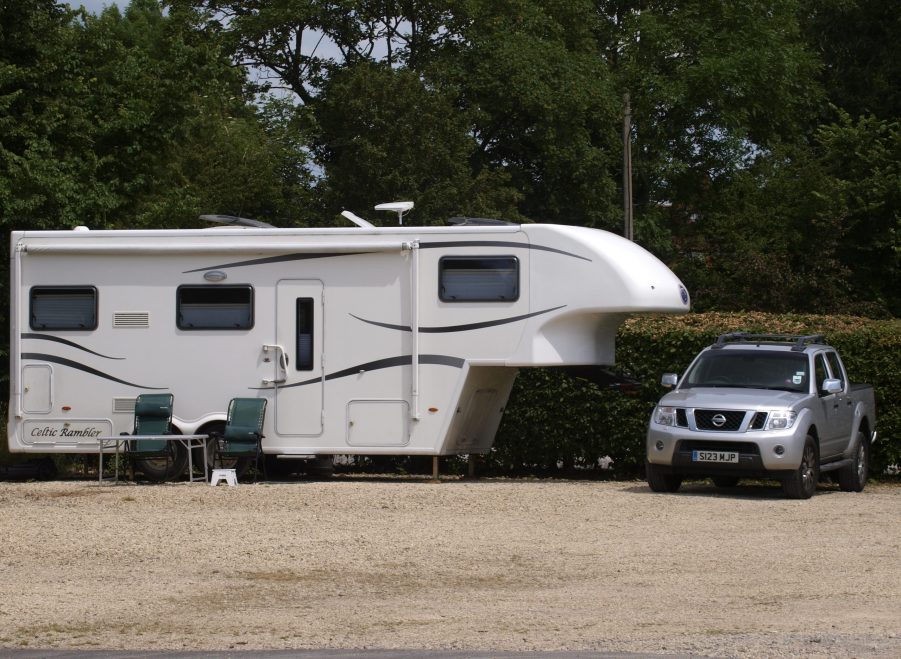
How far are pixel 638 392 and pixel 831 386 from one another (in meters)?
2.95

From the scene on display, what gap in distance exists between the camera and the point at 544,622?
8227mm

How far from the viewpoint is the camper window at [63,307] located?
1720 centimetres

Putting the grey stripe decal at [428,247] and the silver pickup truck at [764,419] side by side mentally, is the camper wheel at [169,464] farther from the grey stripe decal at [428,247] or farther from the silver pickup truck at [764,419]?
the silver pickup truck at [764,419]

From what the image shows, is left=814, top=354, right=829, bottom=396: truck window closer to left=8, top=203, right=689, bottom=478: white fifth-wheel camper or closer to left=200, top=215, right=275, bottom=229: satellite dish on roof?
left=8, top=203, right=689, bottom=478: white fifth-wheel camper

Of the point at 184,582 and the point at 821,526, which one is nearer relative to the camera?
the point at 184,582

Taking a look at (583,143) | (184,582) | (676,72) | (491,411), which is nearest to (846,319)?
(491,411)

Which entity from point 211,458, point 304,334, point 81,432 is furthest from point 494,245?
point 81,432

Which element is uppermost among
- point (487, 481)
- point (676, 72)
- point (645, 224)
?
point (676, 72)

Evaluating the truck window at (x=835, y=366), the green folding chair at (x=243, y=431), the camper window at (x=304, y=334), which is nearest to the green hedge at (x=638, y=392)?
the truck window at (x=835, y=366)

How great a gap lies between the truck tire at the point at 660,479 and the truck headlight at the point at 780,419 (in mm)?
1207

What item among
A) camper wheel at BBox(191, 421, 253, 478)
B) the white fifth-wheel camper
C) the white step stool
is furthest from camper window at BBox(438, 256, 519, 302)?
the white step stool

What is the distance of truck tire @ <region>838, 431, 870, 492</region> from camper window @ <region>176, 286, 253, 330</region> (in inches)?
277

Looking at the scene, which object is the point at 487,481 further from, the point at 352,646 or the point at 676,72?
the point at 676,72

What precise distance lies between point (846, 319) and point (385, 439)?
20.6 ft
